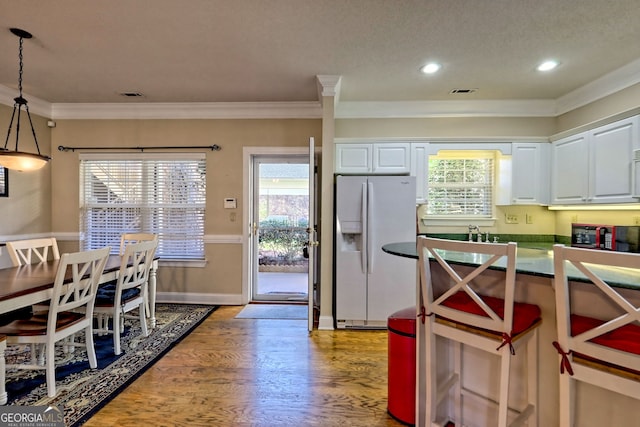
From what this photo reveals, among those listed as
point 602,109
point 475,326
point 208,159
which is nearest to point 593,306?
point 475,326

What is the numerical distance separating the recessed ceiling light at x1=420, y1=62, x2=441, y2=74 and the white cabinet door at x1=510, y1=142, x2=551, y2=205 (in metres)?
1.49

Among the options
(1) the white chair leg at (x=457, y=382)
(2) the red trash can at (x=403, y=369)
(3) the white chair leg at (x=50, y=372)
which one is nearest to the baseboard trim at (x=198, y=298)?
(3) the white chair leg at (x=50, y=372)

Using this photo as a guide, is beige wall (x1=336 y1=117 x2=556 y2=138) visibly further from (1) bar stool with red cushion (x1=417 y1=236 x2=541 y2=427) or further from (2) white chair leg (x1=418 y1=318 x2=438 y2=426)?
(2) white chair leg (x1=418 y1=318 x2=438 y2=426)

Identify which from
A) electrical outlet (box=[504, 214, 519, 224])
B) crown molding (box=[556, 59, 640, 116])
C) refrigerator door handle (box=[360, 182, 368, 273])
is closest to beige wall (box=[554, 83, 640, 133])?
crown molding (box=[556, 59, 640, 116])

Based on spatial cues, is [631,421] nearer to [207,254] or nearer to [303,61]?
[303,61]

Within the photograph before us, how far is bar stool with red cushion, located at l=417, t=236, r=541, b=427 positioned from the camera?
1.36m

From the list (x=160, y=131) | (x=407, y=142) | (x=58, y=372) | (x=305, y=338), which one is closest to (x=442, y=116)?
(x=407, y=142)

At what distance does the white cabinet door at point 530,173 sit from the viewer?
3.67 m

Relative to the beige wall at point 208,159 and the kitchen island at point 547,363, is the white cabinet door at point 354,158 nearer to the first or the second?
the beige wall at point 208,159

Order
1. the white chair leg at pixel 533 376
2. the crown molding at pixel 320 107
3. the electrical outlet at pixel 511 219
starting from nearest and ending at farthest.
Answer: the white chair leg at pixel 533 376 < the crown molding at pixel 320 107 < the electrical outlet at pixel 511 219

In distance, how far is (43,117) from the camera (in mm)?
4074

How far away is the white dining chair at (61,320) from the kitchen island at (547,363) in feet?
7.13

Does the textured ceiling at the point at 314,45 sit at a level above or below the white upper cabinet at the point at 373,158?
above

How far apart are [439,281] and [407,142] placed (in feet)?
7.42
